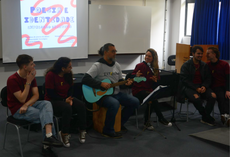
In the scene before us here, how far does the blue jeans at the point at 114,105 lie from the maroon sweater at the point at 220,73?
52.7 inches

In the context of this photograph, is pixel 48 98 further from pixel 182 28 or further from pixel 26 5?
pixel 182 28

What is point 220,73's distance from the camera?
371 cm

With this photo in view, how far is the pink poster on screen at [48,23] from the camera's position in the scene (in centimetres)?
446

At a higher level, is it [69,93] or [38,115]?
[69,93]

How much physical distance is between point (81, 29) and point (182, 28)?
261 centimetres

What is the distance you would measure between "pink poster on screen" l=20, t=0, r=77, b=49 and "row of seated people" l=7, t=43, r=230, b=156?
1.85 m

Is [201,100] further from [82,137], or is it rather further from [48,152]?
[48,152]

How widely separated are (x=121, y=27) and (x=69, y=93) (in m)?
2.85

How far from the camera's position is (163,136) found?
10.4 feet

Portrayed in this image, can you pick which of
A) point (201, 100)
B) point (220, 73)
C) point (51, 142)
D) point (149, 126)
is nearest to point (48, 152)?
point (51, 142)

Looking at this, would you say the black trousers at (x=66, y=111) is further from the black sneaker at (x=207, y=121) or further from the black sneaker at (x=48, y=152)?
the black sneaker at (x=207, y=121)

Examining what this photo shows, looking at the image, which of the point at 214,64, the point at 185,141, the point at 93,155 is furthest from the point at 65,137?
the point at 214,64

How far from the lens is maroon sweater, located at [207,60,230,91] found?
3674mm

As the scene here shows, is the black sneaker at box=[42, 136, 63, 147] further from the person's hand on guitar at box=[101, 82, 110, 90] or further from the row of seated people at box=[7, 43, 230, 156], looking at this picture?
the person's hand on guitar at box=[101, 82, 110, 90]
